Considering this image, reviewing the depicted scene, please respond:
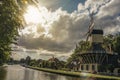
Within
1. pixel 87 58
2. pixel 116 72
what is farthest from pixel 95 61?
pixel 116 72

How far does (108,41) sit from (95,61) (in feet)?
69.9

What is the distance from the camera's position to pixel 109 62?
253 feet

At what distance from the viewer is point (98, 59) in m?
76.3

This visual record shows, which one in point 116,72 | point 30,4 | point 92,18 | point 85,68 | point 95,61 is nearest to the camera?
point 30,4

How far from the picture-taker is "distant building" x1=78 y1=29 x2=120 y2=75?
73.6m

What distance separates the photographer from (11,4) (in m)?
10.4

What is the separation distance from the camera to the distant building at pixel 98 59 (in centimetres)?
7362

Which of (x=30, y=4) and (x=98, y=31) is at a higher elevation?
(x=98, y=31)

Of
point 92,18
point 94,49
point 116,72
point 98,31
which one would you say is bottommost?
point 116,72

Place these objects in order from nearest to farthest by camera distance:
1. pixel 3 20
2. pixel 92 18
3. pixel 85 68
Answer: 1. pixel 3 20
2. pixel 85 68
3. pixel 92 18

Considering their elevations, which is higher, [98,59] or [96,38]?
[96,38]

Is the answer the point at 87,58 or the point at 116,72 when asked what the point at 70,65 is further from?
the point at 116,72

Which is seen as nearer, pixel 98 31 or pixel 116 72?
pixel 116 72

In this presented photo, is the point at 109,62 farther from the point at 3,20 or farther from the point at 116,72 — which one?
the point at 3,20
